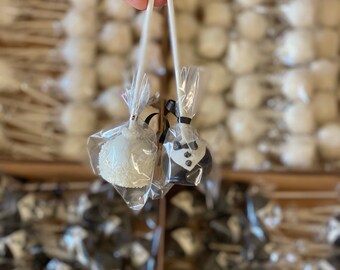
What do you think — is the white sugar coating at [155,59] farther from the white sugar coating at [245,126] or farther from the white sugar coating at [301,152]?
the white sugar coating at [301,152]

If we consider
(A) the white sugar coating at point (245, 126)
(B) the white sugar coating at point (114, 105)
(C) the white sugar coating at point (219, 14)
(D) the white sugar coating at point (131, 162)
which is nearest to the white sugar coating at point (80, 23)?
(B) the white sugar coating at point (114, 105)

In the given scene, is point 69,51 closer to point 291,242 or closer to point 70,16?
point 70,16

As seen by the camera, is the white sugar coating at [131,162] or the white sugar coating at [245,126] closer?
the white sugar coating at [131,162]

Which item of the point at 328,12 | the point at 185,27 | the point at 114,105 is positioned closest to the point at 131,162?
the point at 114,105

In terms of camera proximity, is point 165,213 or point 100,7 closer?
point 165,213

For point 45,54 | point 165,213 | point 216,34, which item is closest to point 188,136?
point 165,213
